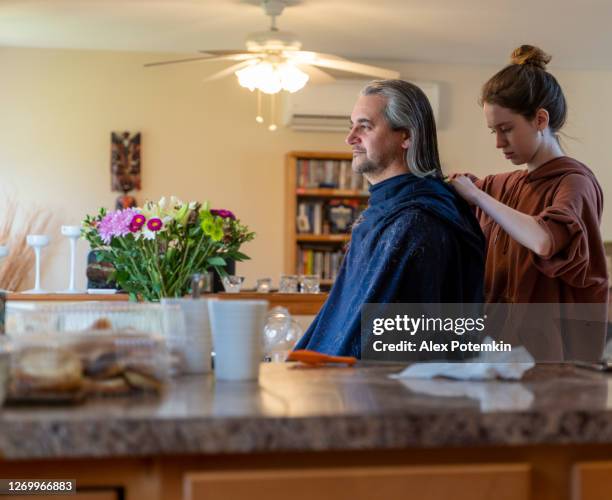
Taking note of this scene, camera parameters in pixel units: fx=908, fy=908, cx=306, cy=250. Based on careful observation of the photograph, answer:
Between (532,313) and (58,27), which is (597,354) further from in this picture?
(58,27)

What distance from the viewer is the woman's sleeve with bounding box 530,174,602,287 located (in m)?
2.44

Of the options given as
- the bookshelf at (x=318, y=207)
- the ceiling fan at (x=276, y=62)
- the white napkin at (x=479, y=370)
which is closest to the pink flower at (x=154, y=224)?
the white napkin at (x=479, y=370)

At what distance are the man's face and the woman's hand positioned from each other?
176mm

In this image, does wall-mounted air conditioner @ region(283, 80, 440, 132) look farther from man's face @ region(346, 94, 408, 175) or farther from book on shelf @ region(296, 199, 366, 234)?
man's face @ region(346, 94, 408, 175)

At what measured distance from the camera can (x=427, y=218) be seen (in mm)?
2318

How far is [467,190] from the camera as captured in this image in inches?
95.7

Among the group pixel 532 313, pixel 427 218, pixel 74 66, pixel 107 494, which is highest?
pixel 74 66

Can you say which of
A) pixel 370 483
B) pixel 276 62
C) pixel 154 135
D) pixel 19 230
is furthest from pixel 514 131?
pixel 19 230

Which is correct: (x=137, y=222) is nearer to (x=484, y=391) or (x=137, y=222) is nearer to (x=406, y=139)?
(x=406, y=139)

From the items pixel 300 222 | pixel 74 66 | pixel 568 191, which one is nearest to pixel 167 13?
pixel 74 66

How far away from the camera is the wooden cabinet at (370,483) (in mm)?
1038

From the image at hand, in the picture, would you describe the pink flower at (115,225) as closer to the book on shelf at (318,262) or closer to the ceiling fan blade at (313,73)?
the ceiling fan blade at (313,73)

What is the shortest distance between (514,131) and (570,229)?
0.34 meters

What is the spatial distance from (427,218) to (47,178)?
5247 mm
